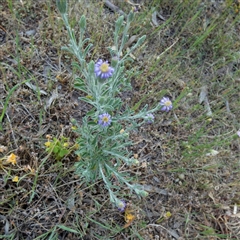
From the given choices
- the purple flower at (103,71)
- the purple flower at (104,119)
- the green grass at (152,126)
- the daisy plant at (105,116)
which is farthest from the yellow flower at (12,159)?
the purple flower at (103,71)

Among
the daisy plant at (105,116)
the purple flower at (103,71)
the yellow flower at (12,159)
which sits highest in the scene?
the purple flower at (103,71)

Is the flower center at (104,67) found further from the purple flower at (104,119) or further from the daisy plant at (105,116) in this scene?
the purple flower at (104,119)

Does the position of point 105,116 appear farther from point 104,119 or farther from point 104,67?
point 104,67

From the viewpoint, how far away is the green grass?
6.08 ft

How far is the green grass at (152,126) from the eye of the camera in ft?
6.08

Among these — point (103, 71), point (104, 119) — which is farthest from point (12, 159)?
point (103, 71)

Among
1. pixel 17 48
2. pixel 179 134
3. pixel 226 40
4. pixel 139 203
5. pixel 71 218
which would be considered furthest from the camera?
pixel 226 40

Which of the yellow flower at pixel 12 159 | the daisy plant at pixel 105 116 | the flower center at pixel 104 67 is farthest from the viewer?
the yellow flower at pixel 12 159

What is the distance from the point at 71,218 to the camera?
185cm

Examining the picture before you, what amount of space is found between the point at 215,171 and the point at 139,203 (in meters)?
0.61

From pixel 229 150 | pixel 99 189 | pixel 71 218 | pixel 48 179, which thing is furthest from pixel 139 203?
pixel 229 150

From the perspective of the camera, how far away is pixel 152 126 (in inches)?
89.7

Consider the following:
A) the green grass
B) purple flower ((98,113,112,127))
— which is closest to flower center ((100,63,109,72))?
purple flower ((98,113,112,127))

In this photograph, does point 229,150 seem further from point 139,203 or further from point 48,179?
point 48,179
